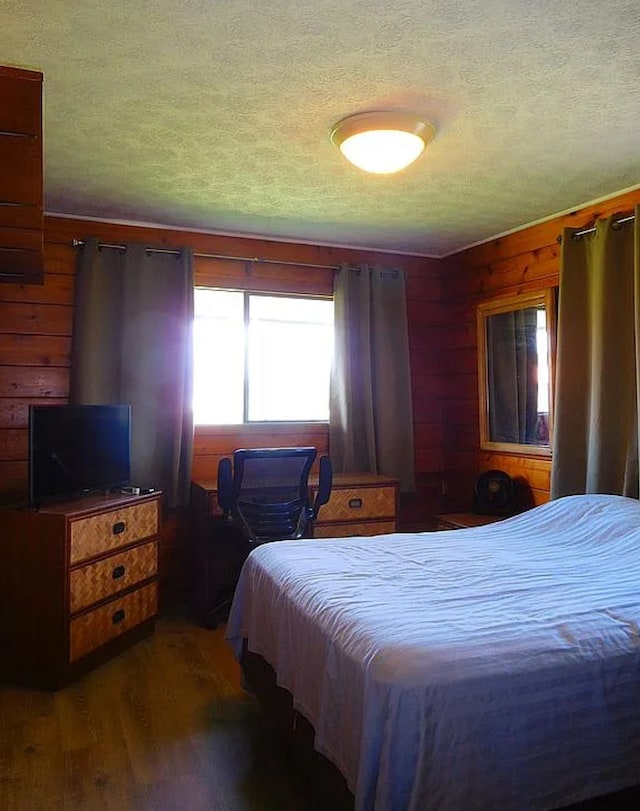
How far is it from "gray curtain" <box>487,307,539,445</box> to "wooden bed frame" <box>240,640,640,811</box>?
2415 mm

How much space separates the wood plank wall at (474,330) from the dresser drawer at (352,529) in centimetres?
88

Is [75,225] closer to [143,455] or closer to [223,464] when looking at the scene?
[143,455]

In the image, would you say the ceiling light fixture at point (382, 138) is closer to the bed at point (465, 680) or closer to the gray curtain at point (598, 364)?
the gray curtain at point (598, 364)

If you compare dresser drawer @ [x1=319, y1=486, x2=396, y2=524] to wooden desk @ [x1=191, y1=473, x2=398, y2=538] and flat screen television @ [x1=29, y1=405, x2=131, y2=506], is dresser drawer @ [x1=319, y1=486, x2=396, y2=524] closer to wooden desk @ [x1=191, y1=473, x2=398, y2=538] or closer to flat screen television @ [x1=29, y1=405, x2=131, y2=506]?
wooden desk @ [x1=191, y1=473, x2=398, y2=538]

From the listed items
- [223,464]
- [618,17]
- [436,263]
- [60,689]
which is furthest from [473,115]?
[60,689]

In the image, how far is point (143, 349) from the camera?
3916 millimetres

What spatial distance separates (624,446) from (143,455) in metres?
2.74

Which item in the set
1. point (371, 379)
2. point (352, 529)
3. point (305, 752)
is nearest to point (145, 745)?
point (305, 752)

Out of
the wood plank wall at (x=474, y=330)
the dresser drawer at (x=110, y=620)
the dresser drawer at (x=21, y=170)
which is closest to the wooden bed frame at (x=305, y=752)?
the dresser drawer at (x=110, y=620)

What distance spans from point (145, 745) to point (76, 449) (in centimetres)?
152

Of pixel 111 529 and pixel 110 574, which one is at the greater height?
pixel 111 529

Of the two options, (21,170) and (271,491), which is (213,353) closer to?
(271,491)

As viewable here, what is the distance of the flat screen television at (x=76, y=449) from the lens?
3049mm

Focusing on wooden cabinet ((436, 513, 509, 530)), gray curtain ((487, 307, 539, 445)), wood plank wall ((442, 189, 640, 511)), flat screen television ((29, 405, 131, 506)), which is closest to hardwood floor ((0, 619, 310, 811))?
flat screen television ((29, 405, 131, 506))
